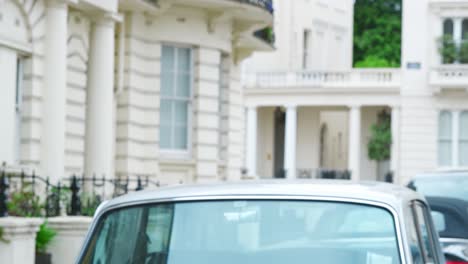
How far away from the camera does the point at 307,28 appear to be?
55.8 metres

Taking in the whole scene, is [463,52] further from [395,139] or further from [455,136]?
[395,139]

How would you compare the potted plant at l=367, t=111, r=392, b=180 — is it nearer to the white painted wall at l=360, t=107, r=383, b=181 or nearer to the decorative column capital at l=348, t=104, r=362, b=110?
the white painted wall at l=360, t=107, r=383, b=181

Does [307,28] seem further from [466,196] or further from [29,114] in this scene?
[466,196]

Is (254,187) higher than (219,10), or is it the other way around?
(219,10)

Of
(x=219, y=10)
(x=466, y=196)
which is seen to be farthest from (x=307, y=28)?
(x=466, y=196)

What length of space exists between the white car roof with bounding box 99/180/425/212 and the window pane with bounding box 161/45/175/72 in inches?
741

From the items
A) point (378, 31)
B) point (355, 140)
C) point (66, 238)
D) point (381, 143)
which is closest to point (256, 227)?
point (66, 238)

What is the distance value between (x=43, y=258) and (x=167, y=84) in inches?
409

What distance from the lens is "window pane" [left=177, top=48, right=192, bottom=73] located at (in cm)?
2562

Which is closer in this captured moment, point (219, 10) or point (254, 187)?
point (254, 187)

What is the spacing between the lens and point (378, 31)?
64875mm

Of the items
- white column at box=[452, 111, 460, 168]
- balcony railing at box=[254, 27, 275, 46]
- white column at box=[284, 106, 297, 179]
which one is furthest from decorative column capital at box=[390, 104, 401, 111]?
balcony railing at box=[254, 27, 275, 46]

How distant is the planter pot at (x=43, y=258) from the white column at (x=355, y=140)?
39003mm

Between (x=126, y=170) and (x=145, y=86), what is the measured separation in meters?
1.93
